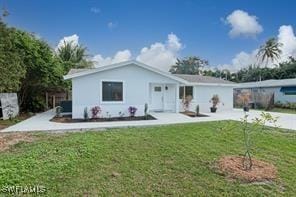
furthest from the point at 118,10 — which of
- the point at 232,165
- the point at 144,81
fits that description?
the point at 232,165

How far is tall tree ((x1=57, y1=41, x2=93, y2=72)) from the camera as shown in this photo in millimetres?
37500

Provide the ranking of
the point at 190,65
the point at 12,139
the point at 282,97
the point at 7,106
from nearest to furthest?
the point at 12,139 → the point at 7,106 → the point at 282,97 → the point at 190,65

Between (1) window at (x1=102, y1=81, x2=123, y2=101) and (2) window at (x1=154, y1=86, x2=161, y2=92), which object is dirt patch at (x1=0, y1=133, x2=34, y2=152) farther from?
(2) window at (x1=154, y1=86, x2=161, y2=92)

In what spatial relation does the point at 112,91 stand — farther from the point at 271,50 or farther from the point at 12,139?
the point at 271,50

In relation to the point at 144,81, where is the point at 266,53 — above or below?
above

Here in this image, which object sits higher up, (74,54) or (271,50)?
(271,50)

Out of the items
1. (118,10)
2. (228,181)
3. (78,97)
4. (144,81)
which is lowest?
(228,181)

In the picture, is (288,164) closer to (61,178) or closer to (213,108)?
(61,178)

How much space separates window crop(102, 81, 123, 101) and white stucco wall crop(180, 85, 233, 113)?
6.31 m

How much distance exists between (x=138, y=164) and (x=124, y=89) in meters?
10.3

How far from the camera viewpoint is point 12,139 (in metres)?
9.06

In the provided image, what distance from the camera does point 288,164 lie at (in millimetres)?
6750

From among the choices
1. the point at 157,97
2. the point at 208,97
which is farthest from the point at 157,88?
the point at 208,97

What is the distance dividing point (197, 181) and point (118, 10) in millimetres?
14550
